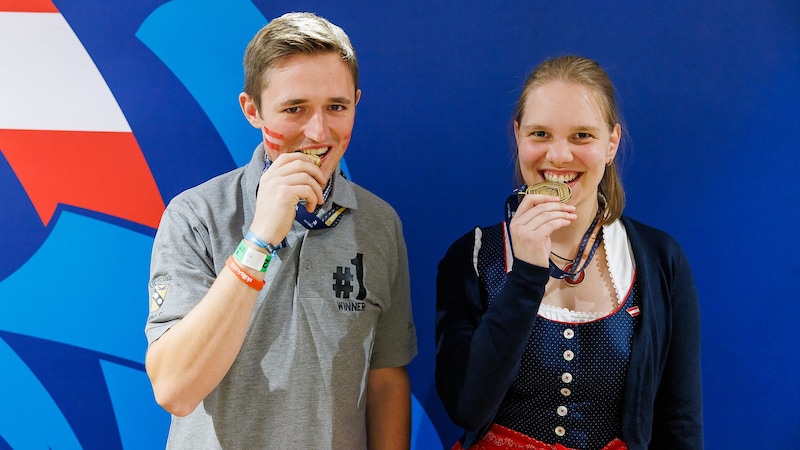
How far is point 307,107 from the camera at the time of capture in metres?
1.76

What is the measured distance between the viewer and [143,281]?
2.47 m

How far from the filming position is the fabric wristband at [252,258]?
1548 mm

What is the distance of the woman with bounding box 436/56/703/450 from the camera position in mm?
1773

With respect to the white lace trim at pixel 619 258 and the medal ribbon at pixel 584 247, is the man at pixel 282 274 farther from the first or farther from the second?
the white lace trim at pixel 619 258

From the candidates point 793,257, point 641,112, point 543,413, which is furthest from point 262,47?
point 793,257

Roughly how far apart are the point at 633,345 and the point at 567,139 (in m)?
0.58

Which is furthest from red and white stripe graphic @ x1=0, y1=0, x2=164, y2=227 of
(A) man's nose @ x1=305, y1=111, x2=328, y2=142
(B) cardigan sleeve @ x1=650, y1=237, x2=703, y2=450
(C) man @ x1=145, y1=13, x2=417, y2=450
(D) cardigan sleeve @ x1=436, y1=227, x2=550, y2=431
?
(B) cardigan sleeve @ x1=650, y1=237, x2=703, y2=450

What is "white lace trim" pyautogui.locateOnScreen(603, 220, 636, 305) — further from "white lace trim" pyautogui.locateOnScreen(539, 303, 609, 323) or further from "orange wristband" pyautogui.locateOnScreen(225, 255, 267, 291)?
"orange wristband" pyautogui.locateOnScreen(225, 255, 267, 291)

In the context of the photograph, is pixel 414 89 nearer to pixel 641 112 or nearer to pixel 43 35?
pixel 641 112

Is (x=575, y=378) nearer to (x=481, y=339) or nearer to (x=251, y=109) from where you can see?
(x=481, y=339)

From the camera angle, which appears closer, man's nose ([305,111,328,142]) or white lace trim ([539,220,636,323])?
man's nose ([305,111,328,142])

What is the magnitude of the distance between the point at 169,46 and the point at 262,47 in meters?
0.81

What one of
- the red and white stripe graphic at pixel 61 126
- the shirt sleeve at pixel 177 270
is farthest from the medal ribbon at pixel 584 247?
the red and white stripe graphic at pixel 61 126

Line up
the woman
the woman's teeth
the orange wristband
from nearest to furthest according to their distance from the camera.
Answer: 1. the orange wristband
2. the woman
3. the woman's teeth
